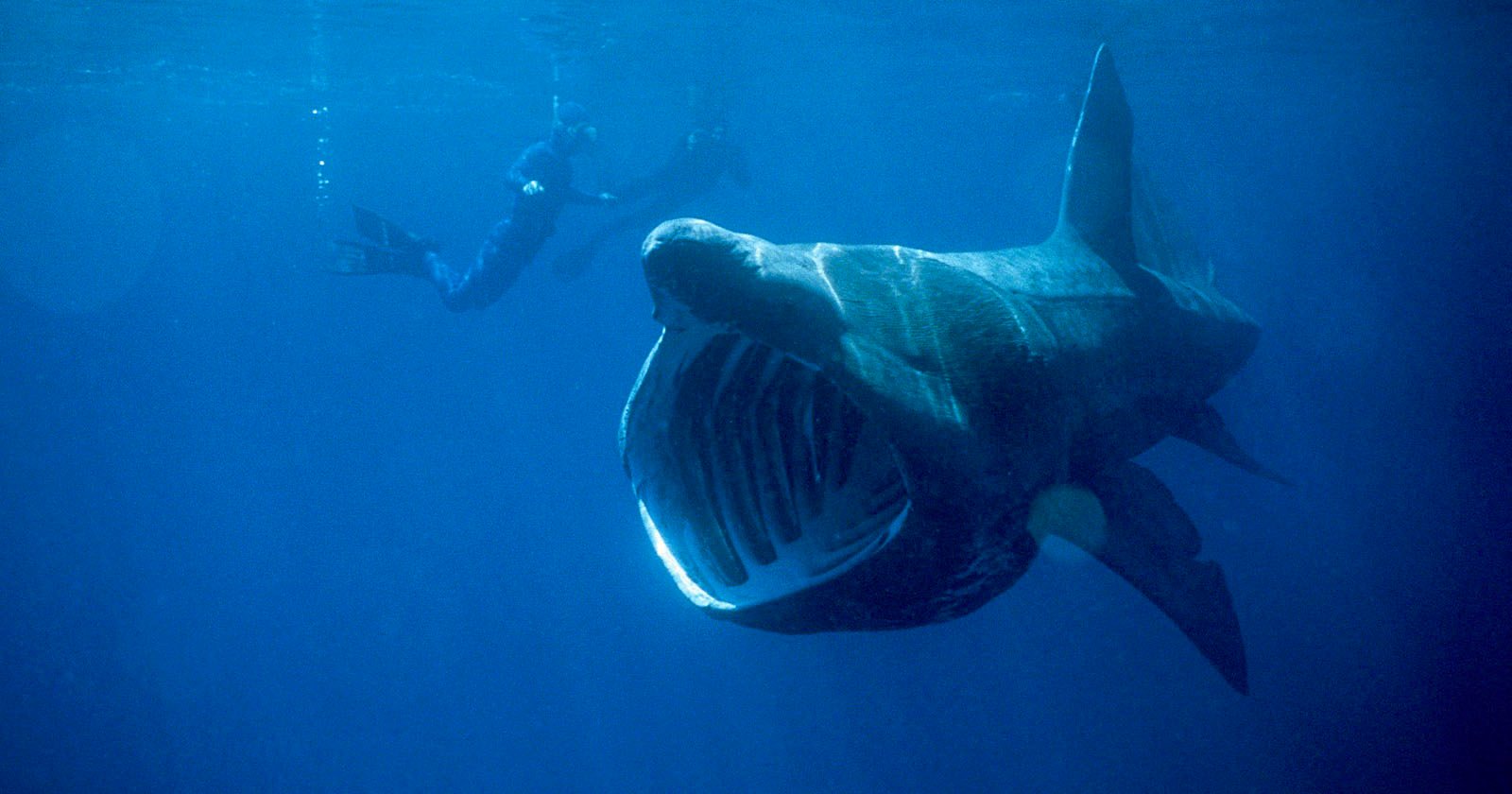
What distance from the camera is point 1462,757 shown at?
14.5 m

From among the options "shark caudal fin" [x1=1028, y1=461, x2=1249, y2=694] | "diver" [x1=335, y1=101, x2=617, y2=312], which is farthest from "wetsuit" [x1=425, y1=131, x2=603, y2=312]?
"shark caudal fin" [x1=1028, y1=461, x2=1249, y2=694]

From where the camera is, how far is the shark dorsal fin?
4438 mm

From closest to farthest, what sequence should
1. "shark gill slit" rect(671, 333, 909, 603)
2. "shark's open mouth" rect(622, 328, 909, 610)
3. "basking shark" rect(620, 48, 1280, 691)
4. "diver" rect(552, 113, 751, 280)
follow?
1. "basking shark" rect(620, 48, 1280, 691)
2. "shark's open mouth" rect(622, 328, 909, 610)
3. "shark gill slit" rect(671, 333, 909, 603)
4. "diver" rect(552, 113, 751, 280)

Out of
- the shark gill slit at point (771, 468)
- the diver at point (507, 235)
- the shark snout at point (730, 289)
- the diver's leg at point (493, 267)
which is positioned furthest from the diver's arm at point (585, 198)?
the shark snout at point (730, 289)

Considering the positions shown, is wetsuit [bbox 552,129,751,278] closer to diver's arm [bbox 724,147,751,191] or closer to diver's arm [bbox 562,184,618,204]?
diver's arm [bbox 724,147,751,191]

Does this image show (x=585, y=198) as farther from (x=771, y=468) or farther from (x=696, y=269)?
(x=696, y=269)

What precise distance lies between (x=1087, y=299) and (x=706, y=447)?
1995 mm

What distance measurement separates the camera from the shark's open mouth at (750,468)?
7.88 feet

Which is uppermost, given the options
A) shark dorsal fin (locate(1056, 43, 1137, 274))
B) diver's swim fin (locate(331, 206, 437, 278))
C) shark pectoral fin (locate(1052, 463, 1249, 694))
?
shark dorsal fin (locate(1056, 43, 1137, 274))

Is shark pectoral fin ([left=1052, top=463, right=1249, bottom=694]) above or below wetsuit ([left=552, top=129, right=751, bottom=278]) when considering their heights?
above

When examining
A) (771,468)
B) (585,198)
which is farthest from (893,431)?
(585,198)

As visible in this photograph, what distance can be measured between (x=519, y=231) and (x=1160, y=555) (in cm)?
1326

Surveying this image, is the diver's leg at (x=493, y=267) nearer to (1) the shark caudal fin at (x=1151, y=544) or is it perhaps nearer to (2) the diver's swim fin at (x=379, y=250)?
(2) the diver's swim fin at (x=379, y=250)

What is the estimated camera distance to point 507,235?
1450 centimetres
